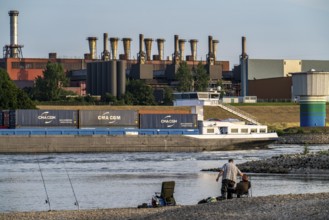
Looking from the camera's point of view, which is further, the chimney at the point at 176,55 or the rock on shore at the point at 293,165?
the chimney at the point at 176,55

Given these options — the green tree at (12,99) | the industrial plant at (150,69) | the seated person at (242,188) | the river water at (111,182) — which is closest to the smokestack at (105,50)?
the industrial plant at (150,69)

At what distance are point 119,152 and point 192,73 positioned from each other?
80.4 meters

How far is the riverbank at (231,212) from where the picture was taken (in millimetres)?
27359

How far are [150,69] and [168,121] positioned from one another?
76182 mm

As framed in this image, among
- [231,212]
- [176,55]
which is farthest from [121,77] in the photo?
[231,212]

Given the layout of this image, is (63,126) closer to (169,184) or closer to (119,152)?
(119,152)

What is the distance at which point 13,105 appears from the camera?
11406cm

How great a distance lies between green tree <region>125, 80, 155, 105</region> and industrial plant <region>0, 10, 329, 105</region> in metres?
1.93

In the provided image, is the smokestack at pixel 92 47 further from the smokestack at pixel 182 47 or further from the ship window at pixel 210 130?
the ship window at pixel 210 130

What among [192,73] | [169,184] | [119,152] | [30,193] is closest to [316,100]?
[119,152]

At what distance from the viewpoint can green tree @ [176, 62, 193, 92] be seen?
522 feet

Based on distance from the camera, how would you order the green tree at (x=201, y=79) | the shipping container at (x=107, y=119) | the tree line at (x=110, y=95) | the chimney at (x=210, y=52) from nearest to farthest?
the shipping container at (x=107, y=119)
the tree line at (x=110, y=95)
the green tree at (x=201, y=79)
the chimney at (x=210, y=52)

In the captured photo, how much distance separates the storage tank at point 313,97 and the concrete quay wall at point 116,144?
20.7 metres

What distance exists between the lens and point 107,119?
91.3 meters
